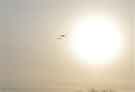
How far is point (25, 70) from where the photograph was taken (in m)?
1.41

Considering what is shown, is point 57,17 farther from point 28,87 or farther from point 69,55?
A: point 28,87

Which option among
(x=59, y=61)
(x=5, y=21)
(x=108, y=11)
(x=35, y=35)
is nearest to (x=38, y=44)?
(x=35, y=35)

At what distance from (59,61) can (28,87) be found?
325 millimetres

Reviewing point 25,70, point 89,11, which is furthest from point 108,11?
point 25,70

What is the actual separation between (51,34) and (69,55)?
0.73 ft

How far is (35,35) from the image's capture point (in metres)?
1.42

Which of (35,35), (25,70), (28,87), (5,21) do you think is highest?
(5,21)

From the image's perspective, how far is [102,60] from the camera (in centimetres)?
140

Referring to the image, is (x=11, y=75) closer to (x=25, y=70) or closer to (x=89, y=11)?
(x=25, y=70)

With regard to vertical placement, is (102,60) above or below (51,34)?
below

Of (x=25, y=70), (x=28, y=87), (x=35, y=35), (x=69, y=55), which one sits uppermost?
(x=35, y=35)

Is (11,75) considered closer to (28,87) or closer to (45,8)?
(28,87)

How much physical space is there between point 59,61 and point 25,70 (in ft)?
0.93

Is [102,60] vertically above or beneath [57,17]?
beneath
